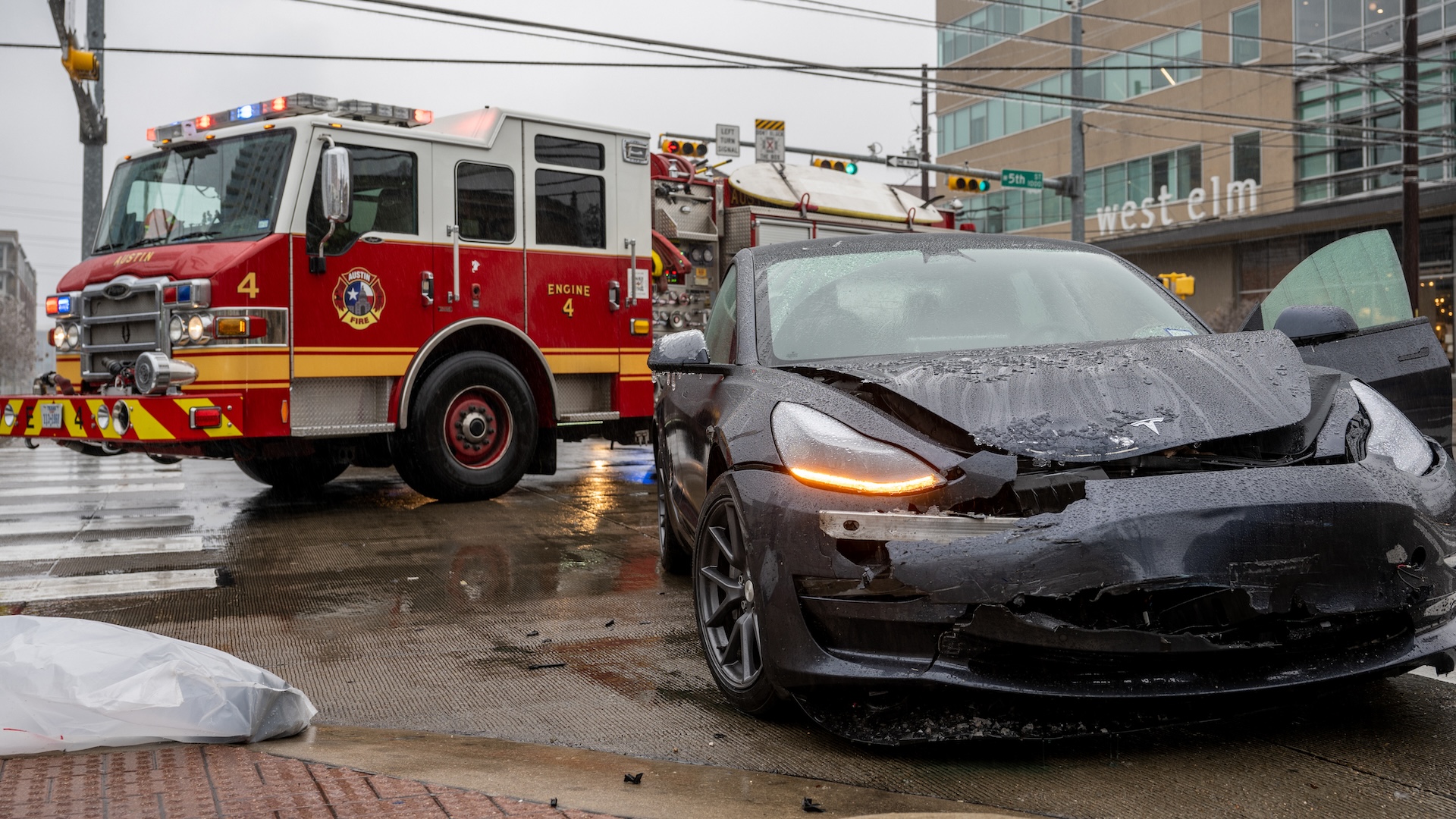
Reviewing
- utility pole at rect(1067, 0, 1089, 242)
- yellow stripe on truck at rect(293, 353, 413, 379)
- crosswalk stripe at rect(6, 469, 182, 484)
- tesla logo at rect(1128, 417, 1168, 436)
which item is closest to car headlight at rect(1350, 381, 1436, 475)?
tesla logo at rect(1128, 417, 1168, 436)

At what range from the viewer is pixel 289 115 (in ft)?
29.4

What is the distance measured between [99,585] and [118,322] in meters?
3.06

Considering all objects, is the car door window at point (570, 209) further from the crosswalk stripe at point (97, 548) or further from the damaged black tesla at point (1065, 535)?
the damaged black tesla at point (1065, 535)

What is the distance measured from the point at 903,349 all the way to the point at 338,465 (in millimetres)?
7891

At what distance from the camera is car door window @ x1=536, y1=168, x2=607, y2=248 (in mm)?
9969

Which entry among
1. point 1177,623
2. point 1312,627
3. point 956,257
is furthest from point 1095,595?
point 956,257

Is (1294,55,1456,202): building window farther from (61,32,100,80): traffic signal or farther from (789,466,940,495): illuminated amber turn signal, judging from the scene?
(789,466,940,495): illuminated amber turn signal

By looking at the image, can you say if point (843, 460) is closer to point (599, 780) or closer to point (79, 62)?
point (599, 780)

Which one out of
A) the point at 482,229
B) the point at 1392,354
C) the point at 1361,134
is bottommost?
the point at 1392,354

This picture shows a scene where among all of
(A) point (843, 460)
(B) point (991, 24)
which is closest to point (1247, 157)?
(B) point (991, 24)

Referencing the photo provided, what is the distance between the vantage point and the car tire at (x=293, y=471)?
34.9 feet

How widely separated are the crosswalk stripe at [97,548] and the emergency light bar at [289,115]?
303 centimetres

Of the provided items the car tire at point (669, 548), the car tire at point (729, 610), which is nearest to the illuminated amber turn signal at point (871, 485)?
the car tire at point (729, 610)

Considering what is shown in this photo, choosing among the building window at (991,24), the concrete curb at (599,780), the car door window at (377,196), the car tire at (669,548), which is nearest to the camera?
the concrete curb at (599,780)
